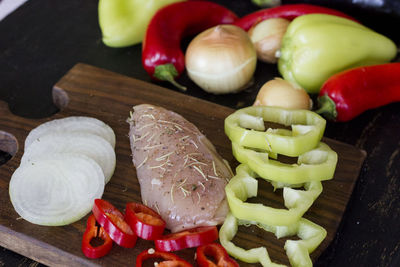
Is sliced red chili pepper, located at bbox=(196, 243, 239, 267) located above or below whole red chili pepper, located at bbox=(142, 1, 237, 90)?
below

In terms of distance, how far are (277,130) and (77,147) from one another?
1143 millimetres

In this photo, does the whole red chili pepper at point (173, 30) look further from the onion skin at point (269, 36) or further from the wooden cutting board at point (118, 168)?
the onion skin at point (269, 36)

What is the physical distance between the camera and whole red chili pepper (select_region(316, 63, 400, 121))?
3.43m

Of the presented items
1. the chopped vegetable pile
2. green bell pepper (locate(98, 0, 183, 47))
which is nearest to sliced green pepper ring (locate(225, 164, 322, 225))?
the chopped vegetable pile

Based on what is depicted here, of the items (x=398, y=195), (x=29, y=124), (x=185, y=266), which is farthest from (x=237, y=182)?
(x=29, y=124)

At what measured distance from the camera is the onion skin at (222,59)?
11.6ft

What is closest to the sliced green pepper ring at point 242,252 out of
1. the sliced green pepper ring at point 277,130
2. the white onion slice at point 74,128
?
the sliced green pepper ring at point 277,130

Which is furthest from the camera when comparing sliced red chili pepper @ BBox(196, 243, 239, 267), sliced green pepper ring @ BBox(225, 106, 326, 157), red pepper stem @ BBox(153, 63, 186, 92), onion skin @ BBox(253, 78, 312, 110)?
red pepper stem @ BBox(153, 63, 186, 92)

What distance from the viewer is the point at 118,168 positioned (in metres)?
3.03

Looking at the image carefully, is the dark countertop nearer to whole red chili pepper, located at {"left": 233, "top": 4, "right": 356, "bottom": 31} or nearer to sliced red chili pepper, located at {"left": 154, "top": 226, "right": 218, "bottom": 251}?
whole red chili pepper, located at {"left": 233, "top": 4, "right": 356, "bottom": 31}

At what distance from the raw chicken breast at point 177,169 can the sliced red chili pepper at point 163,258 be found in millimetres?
153

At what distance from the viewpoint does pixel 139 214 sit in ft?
8.63

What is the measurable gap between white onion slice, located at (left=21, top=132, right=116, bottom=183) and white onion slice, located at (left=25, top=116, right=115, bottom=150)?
102 millimetres

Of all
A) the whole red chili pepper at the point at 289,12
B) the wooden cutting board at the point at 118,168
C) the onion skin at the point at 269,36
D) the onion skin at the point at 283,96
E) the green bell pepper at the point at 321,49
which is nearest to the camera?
the wooden cutting board at the point at 118,168
